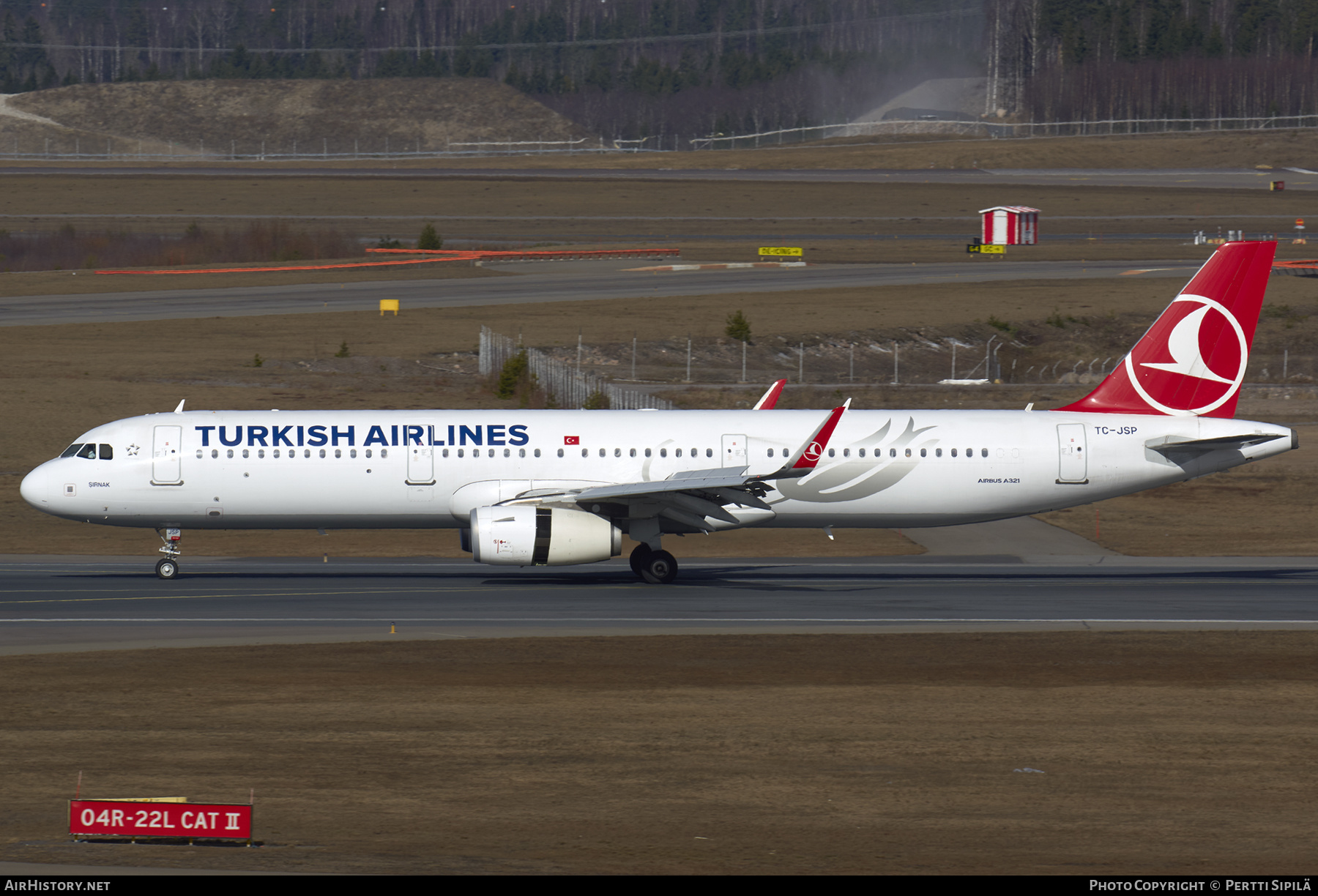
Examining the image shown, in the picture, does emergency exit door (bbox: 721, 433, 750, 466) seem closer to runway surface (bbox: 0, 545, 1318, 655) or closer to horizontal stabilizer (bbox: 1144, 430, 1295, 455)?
runway surface (bbox: 0, 545, 1318, 655)

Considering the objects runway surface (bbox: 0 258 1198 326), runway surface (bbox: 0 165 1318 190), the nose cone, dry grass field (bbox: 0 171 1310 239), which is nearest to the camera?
the nose cone

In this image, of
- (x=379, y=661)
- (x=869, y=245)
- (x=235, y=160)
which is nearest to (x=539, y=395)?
(x=379, y=661)

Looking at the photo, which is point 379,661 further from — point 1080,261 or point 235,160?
point 235,160

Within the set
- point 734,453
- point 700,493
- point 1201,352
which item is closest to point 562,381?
point 734,453

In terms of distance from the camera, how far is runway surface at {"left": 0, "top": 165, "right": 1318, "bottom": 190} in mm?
151500

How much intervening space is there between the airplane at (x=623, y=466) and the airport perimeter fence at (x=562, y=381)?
1166 centimetres

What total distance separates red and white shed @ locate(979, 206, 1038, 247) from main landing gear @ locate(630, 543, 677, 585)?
76.8 meters

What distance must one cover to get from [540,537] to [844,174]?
128314mm

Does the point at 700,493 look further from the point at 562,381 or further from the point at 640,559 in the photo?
the point at 562,381

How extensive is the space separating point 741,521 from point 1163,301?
52.0 m

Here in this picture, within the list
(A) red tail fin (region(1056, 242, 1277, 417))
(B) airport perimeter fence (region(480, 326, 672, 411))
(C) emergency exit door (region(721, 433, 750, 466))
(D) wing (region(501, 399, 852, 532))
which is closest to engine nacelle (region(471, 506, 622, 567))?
(D) wing (region(501, 399, 852, 532))

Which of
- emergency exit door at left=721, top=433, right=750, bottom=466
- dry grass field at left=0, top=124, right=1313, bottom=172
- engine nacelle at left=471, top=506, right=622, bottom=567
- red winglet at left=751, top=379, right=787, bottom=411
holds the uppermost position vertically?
dry grass field at left=0, top=124, right=1313, bottom=172

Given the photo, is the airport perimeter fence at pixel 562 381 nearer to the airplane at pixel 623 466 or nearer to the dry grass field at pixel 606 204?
the airplane at pixel 623 466
